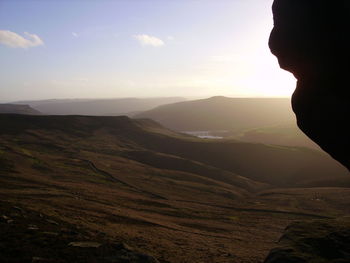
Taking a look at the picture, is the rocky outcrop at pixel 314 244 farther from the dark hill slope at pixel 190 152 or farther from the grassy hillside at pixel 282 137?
the grassy hillside at pixel 282 137

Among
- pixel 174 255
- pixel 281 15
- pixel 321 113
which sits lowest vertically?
pixel 174 255

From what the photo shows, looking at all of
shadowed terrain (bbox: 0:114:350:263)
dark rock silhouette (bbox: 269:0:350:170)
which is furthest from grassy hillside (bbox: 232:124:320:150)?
dark rock silhouette (bbox: 269:0:350:170)

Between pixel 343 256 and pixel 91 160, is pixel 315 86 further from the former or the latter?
pixel 91 160

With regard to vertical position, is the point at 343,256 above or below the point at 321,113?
below

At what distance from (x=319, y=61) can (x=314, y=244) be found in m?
7.75

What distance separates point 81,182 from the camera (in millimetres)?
55156

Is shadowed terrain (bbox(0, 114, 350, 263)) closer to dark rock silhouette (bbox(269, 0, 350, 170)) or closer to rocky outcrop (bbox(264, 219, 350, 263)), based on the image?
rocky outcrop (bbox(264, 219, 350, 263))

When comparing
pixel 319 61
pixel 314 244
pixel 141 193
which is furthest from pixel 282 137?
pixel 319 61

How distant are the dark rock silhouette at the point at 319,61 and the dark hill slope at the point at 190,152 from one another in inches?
2381

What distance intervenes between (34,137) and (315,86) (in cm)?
8667

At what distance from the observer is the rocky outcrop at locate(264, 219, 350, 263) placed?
14.2 meters

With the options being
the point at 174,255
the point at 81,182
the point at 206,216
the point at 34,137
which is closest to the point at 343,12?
the point at 174,255

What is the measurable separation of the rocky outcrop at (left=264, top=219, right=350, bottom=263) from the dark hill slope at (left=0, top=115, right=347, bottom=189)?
191 feet

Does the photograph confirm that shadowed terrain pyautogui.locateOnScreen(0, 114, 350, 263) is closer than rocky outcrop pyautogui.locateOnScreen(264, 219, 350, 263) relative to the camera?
No
